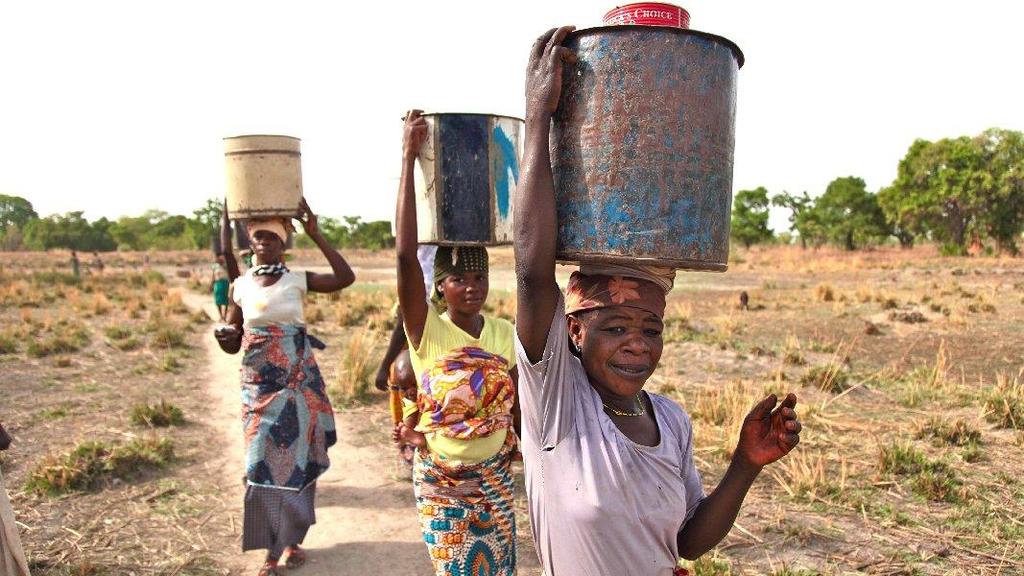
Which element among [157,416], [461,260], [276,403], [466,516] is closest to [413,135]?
[461,260]

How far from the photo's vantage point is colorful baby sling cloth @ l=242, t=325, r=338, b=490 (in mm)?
4023

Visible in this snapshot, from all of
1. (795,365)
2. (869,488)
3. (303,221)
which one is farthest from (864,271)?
(303,221)

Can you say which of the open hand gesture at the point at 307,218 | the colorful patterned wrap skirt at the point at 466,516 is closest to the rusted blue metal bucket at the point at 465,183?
the colorful patterned wrap skirt at the point at 466,516

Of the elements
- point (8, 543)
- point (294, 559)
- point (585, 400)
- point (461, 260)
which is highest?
point (461, 260)

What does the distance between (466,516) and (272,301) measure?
1961 millimetres

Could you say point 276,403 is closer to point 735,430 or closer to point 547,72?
point 547,72

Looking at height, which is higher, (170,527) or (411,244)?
(411,244)

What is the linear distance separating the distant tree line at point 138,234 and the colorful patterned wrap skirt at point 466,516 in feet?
169

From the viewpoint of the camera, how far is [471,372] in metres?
2.88

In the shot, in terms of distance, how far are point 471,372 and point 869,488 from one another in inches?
133

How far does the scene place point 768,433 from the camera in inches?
76.3

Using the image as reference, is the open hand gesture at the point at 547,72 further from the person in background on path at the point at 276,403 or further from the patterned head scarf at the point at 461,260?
the person in background on path at the point at 276,403

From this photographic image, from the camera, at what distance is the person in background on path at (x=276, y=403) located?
13.1ft

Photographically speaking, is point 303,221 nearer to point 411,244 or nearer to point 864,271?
point 411,244
